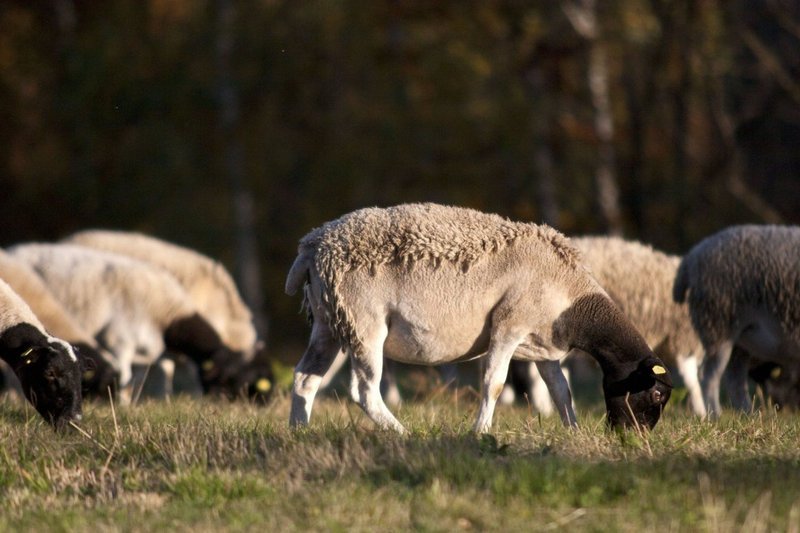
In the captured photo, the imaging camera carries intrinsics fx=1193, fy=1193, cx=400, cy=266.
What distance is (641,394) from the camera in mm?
7871

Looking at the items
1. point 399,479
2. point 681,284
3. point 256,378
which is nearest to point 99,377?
point 256,378

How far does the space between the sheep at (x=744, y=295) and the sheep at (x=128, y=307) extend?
18.0 ft

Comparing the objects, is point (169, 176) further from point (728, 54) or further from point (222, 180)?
point (728, 54)

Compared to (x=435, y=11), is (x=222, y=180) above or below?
below

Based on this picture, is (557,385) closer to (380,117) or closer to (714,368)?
(714,368)

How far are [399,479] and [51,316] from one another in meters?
6.05

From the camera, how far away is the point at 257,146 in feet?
97.1

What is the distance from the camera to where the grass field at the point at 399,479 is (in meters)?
5.55

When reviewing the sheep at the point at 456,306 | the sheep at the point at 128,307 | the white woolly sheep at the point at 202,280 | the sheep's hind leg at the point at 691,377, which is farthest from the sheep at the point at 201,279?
the sheep at the point at 456,306

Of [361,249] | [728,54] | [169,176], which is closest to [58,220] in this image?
[169,176]

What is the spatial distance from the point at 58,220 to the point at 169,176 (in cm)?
248

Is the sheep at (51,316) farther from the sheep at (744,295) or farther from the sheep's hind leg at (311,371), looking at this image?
the sheep at (744,295)

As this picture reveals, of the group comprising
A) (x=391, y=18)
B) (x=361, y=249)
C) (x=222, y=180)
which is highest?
(x=391, y=18)

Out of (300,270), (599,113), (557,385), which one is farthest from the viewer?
(599,113)
